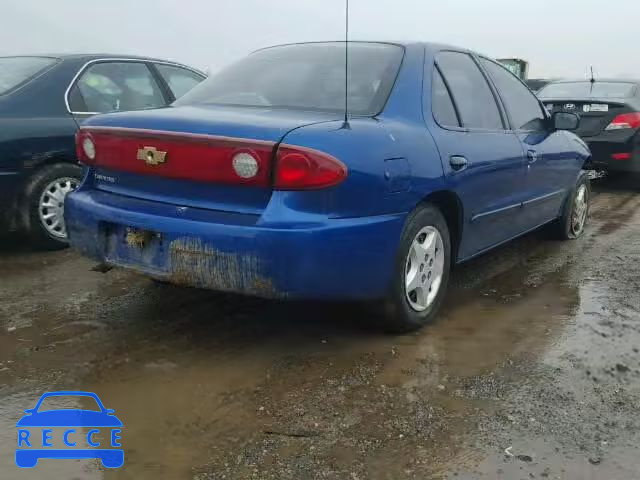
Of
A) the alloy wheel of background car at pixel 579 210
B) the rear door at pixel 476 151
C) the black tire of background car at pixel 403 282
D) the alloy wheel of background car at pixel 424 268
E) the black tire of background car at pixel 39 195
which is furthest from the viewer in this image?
the alloy wheel of background car at pixel 579 210

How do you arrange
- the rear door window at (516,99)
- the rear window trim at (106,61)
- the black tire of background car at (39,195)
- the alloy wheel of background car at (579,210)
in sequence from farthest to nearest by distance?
the alloy wheel of background car at (579,210)
the rear window trim at (106,61)
the black tire of background car at (39,195)
the rear door window at (516,99)

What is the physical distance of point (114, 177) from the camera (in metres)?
3.32

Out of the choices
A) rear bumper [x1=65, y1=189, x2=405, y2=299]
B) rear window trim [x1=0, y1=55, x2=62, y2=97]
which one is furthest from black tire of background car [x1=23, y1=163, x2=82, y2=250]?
rear bumper [x1=65, y1=189, x2=405, y2=299]

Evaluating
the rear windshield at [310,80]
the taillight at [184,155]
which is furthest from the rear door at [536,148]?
the taillight at [184,155]

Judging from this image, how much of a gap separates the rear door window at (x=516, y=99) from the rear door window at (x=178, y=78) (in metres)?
2.62

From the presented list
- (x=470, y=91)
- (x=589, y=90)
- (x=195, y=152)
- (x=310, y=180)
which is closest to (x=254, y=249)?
(x=310, y=180)

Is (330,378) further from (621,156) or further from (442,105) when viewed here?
(621,156)

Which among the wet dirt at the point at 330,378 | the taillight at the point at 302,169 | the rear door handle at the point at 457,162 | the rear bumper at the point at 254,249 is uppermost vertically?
the taillight at the point at 302,169

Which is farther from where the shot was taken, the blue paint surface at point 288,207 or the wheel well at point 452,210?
the wheel well at point 452,210

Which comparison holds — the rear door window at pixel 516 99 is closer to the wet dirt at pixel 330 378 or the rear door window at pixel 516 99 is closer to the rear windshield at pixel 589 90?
the wet dirt at pixel 330 378

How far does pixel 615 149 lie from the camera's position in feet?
25.4

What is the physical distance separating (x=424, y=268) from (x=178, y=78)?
3.49 m

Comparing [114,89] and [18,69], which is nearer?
[18,69]

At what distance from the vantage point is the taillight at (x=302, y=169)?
A: 280 centimetres
